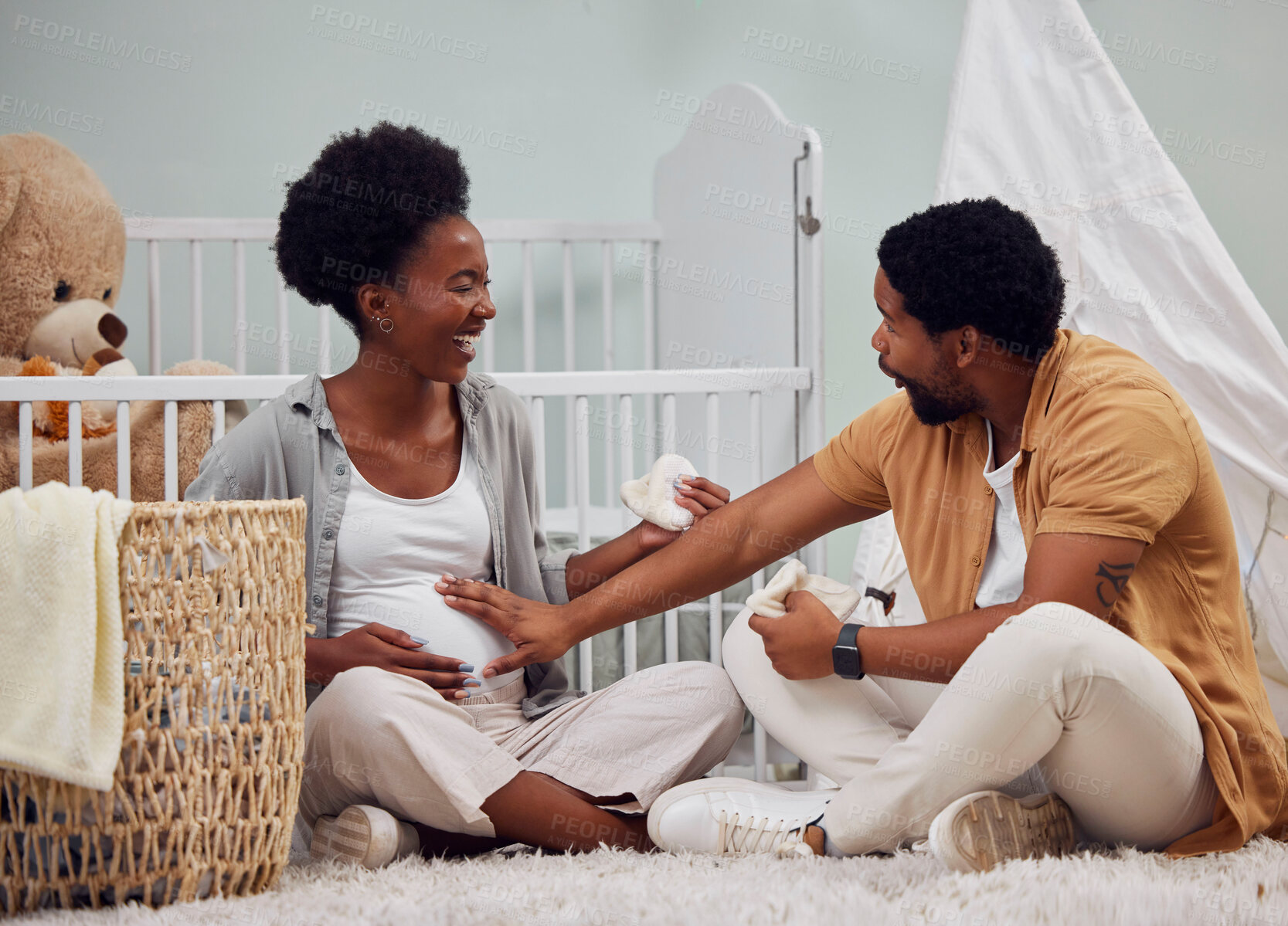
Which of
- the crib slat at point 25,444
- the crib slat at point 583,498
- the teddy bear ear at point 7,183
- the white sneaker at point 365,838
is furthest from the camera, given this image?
the teddy bear ear at point 7,183

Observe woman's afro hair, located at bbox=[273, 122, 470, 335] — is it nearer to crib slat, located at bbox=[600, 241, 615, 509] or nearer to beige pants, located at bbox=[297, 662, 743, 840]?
beige pants, located at bbox=[297, 662, 743, 840]

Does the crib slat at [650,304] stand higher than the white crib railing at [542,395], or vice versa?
the crib slat at [650,304]

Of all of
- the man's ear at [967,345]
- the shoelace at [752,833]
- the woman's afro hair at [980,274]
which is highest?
the woman's afro hair at [980,274]

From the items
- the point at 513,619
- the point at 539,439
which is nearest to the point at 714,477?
the point at 539,439

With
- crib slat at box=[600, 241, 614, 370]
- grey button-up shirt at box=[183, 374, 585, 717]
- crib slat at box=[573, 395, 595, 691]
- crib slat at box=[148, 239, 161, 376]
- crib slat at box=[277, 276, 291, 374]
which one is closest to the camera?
grey button-up shirt at box=[183, 374, 585, 717]

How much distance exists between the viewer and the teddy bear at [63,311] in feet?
5.37

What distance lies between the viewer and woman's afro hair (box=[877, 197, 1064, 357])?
1074mm

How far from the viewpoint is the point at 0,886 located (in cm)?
87

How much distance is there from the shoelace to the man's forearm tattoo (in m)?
0.39

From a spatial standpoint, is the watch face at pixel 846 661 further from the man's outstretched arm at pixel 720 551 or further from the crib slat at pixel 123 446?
the crib slat at pixel 123 446

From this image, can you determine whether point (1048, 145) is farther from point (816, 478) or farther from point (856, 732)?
point (856, 732)

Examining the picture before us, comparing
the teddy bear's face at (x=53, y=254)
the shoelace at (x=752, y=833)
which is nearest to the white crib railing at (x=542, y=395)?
the shoelace at (x=752, y=833)

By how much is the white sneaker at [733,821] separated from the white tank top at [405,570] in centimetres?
26

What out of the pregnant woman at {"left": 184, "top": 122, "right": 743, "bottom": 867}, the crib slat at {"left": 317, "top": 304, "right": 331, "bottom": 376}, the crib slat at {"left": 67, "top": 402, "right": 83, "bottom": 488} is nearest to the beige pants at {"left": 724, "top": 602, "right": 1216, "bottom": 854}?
the pregnant woman at {"left": 184, "top": 122, "right": 743, "bottom": 867}
